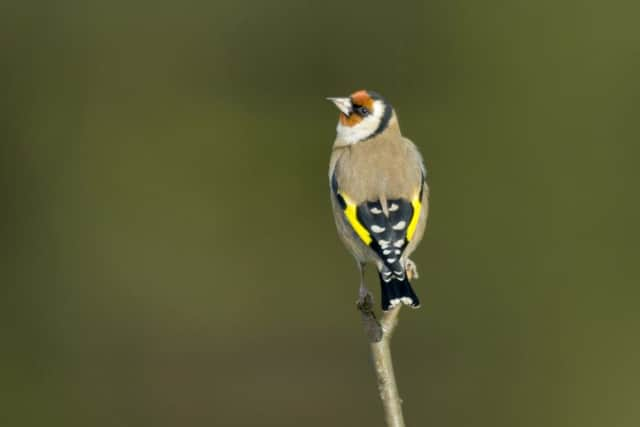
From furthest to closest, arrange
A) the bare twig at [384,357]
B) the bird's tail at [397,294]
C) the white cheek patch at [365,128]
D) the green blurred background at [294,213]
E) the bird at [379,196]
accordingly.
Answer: the green blurred background at [294,213] → the white cheek patch at [365,128] → the bird at [379,196] → the bird's tail at [397,294] → the bare twig at [384,357]

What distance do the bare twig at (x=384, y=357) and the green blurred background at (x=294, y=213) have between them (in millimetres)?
3159

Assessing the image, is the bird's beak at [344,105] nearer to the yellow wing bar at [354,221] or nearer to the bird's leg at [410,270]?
the yellow wing bar at [354,221]

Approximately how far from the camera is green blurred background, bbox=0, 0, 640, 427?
6410 mm

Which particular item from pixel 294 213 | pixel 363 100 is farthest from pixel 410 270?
pixel 294 213

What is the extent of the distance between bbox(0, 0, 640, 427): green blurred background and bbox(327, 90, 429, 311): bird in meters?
2.46

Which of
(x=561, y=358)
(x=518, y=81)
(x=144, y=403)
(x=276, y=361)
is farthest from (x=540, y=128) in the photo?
(x=144, y=403)

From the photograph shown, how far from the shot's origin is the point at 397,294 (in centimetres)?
320

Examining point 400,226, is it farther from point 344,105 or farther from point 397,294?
point 344,105

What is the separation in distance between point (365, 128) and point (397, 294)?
1007 mm

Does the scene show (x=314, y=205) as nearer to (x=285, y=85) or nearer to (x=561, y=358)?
(x=285, y=85)

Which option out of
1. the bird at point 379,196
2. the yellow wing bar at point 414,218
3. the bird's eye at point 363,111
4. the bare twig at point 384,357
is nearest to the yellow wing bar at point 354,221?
the bird at point 379,196

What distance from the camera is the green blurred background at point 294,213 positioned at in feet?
21.0

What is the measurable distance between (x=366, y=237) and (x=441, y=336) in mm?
3049

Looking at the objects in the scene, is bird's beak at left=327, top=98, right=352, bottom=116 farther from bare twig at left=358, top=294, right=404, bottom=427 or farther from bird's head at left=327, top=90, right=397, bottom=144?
bare twig at left=358, top=294, right=404, bottom=427
